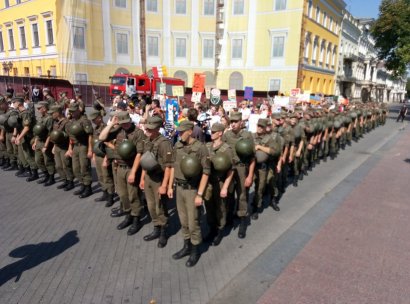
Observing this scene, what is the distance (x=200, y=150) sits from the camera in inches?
163

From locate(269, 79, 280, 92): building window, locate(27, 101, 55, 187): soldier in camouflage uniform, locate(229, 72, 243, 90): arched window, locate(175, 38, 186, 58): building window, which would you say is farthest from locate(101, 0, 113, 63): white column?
locate(27, 101, 55, 187): soldier in camouflage uniform

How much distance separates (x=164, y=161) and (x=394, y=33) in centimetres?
3362

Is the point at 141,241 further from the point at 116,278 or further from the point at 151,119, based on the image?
the point at 151,119

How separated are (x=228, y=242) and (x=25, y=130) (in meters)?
5.59

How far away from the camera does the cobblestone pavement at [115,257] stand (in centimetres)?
374

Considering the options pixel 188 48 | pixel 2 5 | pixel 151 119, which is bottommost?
pixel 151 119

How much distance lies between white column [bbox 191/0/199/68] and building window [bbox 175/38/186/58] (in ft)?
3.14

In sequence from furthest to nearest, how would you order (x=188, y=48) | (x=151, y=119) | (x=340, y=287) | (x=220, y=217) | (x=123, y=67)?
(x=188, y=48), (x=123, y=67), (x=220, y=217), (x=151, y=119), (x=340, y=287)

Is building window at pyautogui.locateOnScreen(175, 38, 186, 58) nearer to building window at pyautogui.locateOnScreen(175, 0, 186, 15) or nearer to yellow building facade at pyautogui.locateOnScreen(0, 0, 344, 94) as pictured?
yellow building facade at pyautogui.locateOnScreen(0, 0, 344, 94)

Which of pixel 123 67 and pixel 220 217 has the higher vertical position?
pixel 123 67

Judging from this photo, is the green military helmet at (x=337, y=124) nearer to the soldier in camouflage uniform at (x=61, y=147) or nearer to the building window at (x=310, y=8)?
the soldier in camouflage uniform at (x=61, y=147)

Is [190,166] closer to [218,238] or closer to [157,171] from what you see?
[157,171]

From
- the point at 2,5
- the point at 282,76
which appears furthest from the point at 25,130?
the point at 2,5

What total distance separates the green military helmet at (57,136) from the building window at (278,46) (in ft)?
101
